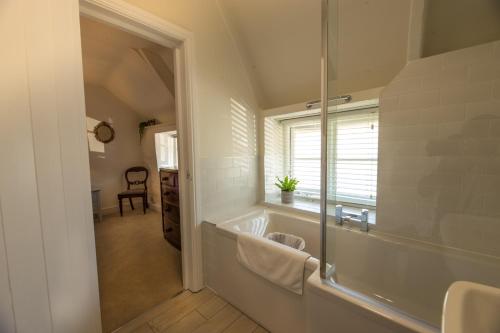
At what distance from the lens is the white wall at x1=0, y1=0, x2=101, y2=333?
921mm

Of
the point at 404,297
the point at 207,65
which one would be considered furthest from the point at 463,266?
the point at 207,65

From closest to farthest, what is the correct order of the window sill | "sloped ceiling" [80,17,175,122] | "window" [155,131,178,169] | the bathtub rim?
1. the bathtub rim
2. the window sill
3. "sloped ceiling" [80,17,175,122]
4. "window" [155,131,178,169]

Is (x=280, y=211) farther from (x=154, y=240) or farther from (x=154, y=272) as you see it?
(x=154, y=240)

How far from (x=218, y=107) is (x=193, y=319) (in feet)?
5.56

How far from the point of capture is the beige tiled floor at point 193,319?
143cm

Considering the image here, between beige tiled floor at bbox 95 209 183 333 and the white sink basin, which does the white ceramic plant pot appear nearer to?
beige tiled floor at bbox 95 209 183 333

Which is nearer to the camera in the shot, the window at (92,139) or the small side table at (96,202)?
the small side table at (96,202)

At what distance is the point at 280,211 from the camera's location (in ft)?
7.18

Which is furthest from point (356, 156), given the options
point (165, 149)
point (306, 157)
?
point (165, 149)

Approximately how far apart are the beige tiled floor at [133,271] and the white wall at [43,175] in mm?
490

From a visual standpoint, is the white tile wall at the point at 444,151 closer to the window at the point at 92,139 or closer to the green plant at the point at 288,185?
the green plant at the point at 288,185

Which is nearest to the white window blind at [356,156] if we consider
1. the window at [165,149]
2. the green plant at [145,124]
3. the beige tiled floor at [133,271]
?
the beige tiled floor at [133,271]

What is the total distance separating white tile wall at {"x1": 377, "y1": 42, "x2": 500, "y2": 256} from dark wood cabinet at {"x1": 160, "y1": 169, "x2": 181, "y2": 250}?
2.01 metres

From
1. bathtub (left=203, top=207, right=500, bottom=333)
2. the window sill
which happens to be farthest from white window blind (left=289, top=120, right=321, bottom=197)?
bathtub (left=203, top=207, right=500, bottom=333)
